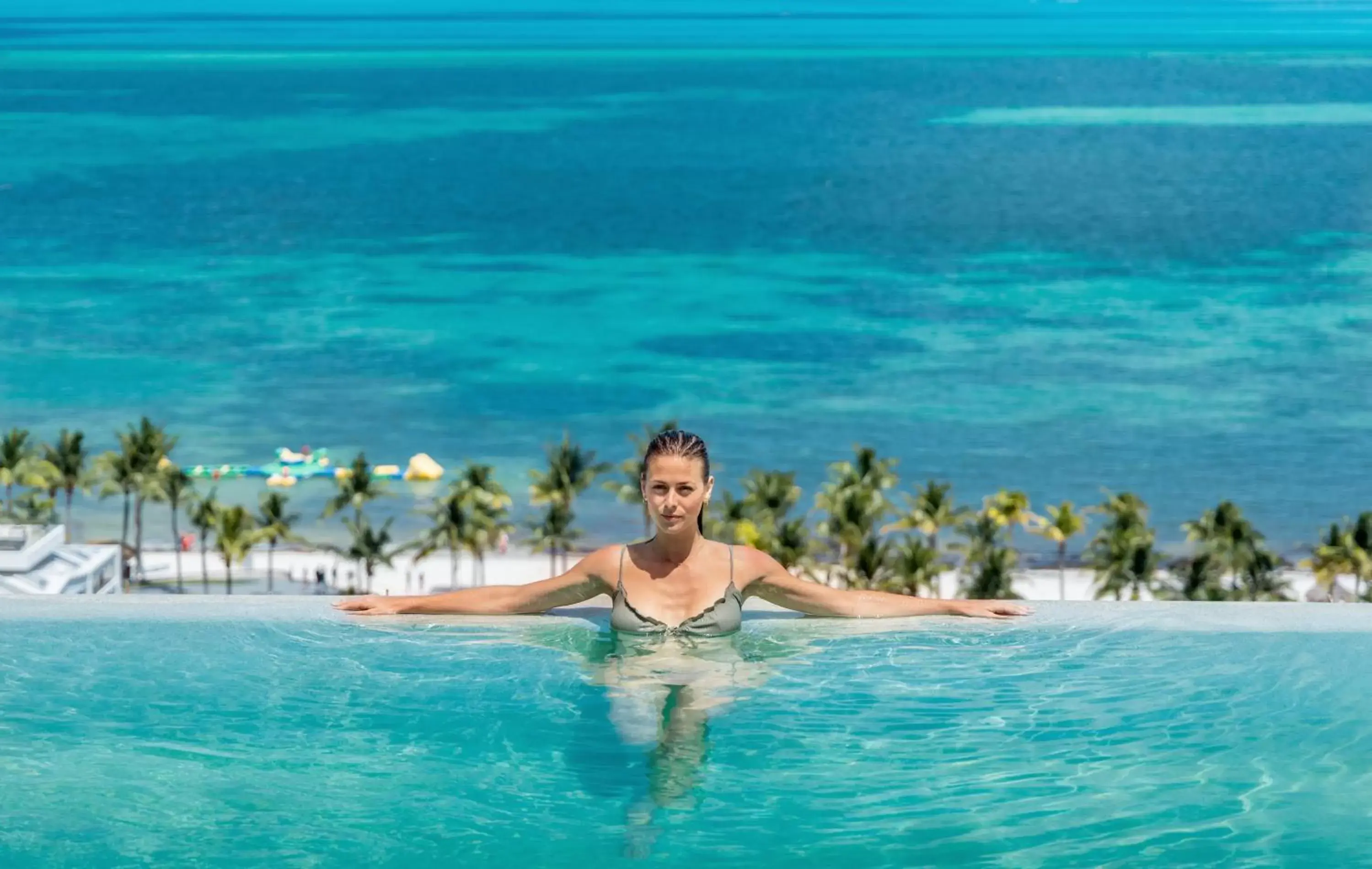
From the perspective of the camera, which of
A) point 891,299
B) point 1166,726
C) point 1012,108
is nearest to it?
point 1166,726

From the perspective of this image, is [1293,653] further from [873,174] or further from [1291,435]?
[873,174]

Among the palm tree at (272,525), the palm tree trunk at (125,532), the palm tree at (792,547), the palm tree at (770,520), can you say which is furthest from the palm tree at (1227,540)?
the palm tree trunk at (125,532)

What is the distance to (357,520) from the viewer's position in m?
46.3

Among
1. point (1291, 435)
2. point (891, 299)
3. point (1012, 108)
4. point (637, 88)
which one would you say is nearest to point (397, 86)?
point (637, 88)

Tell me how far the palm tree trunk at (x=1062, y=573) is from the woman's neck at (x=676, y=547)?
34152mm

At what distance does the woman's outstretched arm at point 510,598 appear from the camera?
946 cm

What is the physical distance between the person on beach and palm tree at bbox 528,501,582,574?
33648 mm

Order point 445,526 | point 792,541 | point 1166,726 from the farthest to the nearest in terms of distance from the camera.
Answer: point 445,526 < point 792,541 < point 1166,726

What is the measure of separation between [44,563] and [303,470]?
26.7m

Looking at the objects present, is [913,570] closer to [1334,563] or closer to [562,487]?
[1334,563]

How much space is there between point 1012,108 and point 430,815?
150747mm

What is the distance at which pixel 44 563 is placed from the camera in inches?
1346

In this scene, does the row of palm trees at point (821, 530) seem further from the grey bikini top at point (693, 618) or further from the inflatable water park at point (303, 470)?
the grey bikini top at point (693, 618)

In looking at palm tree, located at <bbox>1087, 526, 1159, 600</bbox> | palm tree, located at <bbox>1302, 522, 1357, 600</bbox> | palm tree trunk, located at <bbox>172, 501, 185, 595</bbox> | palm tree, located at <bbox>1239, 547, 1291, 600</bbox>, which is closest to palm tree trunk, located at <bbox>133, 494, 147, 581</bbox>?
palm tree trunk, located at <bbox>172, 501, 185, 595</bbox>
